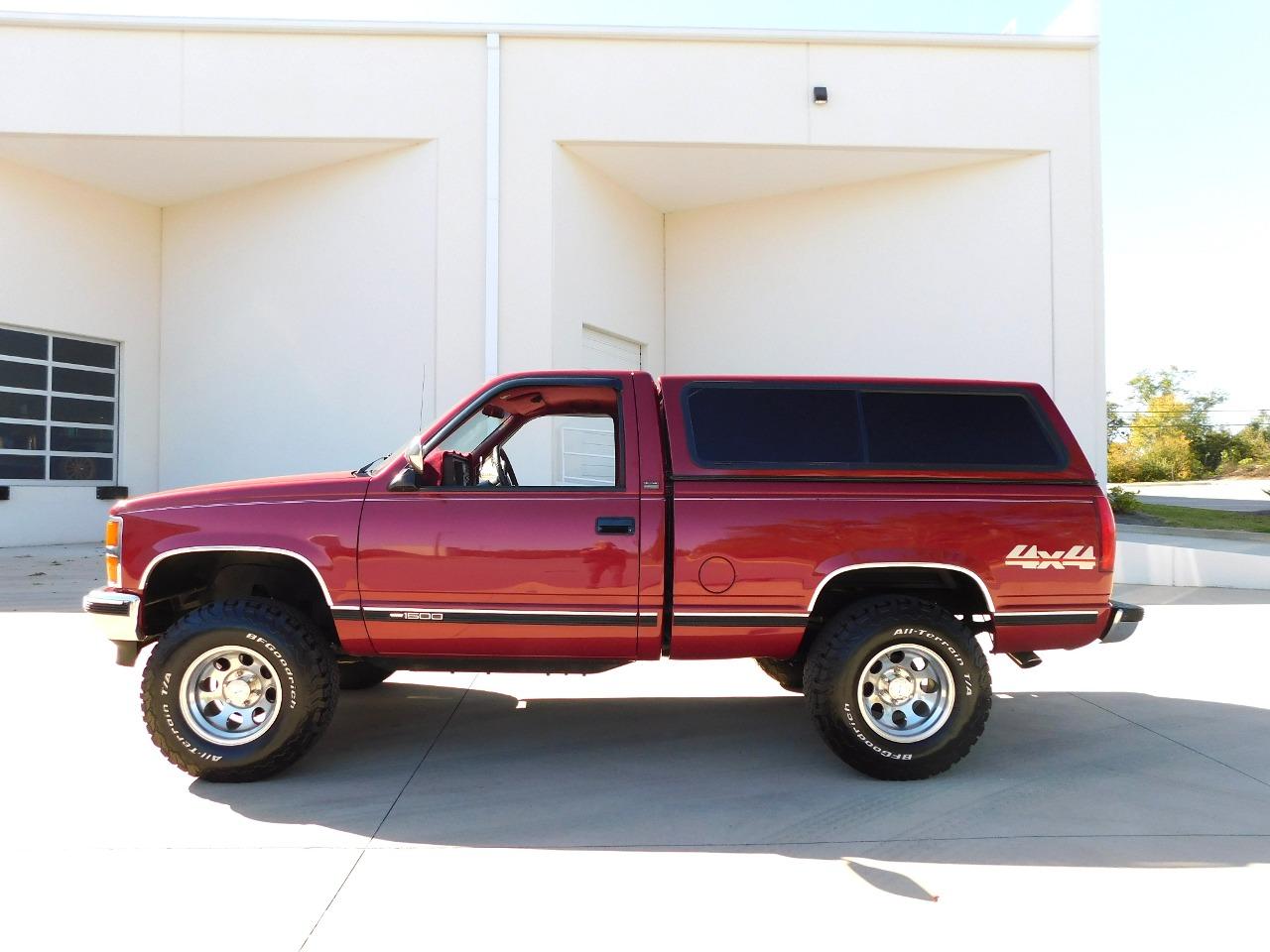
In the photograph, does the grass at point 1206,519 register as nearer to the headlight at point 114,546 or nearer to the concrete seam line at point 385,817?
the concrete seam line at point 385,817

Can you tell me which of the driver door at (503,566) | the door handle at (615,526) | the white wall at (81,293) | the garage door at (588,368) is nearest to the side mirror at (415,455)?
the driver door at (503,566)

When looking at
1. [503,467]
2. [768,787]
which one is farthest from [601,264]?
[768,787]

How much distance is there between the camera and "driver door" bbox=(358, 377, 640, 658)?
4.37 metres

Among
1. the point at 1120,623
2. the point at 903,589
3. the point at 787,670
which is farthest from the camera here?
the point at 787,670

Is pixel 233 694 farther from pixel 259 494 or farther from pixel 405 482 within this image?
pixel 405 482

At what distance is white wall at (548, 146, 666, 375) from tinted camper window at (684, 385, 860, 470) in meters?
8.73

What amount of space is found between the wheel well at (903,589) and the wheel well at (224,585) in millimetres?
2464

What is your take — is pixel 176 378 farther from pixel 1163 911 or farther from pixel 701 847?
pixel 1163 911

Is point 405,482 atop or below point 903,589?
atop

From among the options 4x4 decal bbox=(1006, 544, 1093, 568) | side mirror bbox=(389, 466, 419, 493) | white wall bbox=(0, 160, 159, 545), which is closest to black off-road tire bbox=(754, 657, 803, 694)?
4x4 decal bbox=(1006, 544, 1093, 568)

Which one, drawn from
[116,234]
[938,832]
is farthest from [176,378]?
[938,832]

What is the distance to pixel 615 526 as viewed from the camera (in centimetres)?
438

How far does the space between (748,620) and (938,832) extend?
3.98ft

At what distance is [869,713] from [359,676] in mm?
3401
